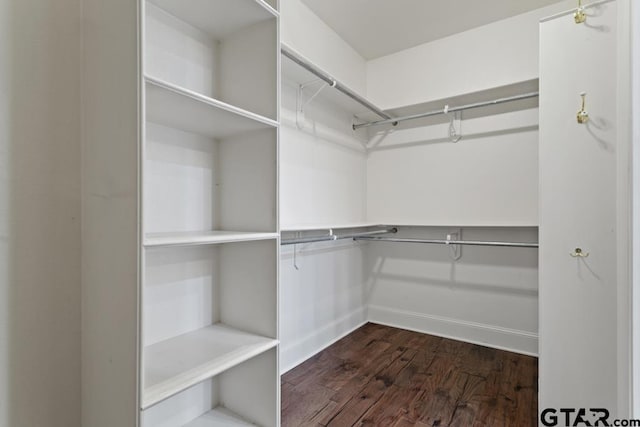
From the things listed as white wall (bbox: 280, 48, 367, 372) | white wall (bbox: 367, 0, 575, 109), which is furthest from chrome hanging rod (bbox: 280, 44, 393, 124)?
white wall (bbox: 367, 0, 575, 109)

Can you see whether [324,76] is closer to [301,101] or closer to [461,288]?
[301,101]

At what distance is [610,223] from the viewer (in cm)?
141

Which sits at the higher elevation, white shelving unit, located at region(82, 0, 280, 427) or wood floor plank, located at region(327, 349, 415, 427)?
white shelving unit, located at region(82, 0, 280, 427)

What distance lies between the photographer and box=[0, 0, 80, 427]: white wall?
871mm

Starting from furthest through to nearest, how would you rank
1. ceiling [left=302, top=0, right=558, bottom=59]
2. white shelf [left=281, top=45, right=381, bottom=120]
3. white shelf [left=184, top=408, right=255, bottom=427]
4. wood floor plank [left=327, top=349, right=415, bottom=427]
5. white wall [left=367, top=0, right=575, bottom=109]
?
white wall [left=367, top=0, right=575, bottom=109], ceiling [left=302, top=0, right=558, bottom=59], white shelf [left=281, top=45, right=381, bottom=120], wood floor plank [left=327, top=349, right=415, bottom=427], white shelf [left=184, top=408, right=255, bottom=427]

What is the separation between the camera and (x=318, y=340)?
8.20 feet

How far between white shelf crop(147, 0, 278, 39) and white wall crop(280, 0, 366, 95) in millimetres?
912

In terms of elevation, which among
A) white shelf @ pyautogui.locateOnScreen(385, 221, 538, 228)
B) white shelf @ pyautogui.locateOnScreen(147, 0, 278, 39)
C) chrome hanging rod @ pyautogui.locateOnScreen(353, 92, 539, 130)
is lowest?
white shelf @ pyautogui.locateOnScreen(385, 221, 538, 228)

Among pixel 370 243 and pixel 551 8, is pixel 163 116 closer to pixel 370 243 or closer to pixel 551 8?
pixel 370 243

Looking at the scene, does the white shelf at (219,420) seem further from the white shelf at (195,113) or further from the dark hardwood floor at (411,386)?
the white shelf at (195,113)

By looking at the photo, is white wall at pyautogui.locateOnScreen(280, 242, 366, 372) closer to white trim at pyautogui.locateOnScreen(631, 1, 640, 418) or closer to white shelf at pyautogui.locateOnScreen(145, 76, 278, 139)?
white shelf at pyautogui.locateOnScreen(145, 76, 278, 139)

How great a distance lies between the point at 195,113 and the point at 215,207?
1.45 feet

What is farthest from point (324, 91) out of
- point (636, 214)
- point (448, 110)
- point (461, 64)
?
point (636, 214)

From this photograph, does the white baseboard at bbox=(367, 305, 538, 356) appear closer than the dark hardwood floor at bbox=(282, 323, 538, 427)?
No
